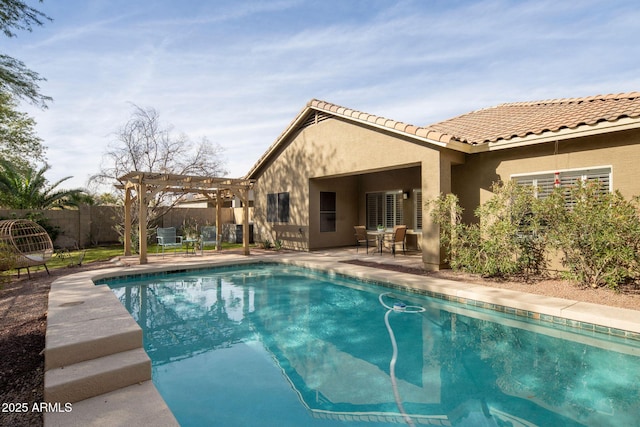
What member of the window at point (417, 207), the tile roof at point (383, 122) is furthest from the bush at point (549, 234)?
the window at point (417, 207)

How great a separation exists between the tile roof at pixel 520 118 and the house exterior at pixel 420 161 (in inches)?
1.7

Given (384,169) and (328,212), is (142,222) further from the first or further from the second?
(384,169)

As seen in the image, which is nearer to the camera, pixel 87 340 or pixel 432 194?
pixel 87 340

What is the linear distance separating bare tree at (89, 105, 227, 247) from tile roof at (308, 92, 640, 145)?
9.20 m

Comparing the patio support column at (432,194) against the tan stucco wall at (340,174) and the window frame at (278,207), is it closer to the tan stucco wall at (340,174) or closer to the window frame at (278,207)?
the tan stucco wall at (340,174)

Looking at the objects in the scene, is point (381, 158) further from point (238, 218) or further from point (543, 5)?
point (238, 218)

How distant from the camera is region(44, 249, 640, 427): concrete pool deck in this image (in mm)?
3549

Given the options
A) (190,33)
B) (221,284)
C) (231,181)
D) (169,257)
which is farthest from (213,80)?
(221,284)

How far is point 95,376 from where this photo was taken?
394 cm

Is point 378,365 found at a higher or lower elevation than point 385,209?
lower

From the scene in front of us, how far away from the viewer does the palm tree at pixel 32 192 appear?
17.8m

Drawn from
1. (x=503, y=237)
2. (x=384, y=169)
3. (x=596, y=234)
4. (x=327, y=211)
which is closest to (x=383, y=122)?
(x=384, y=169)

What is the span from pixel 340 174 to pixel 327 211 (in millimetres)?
2738

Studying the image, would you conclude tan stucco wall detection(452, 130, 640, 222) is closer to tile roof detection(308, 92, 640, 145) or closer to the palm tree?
tile roof detection(308, 92, 640, 145)
